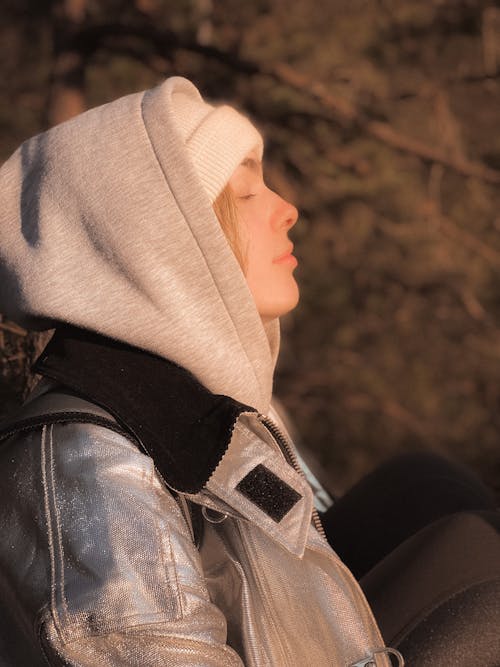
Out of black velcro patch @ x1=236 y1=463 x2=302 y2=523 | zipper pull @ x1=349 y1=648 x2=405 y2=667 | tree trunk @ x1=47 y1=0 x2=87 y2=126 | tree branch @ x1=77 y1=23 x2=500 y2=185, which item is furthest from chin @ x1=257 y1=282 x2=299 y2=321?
tree trunk @ x1=47 y1=0 x2=87 y2=126

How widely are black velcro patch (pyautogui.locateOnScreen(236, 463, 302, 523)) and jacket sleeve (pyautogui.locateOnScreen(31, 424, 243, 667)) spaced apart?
5.2 inches

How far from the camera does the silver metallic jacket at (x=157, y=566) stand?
4.06 feet

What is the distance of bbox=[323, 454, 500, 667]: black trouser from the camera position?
1574 mm

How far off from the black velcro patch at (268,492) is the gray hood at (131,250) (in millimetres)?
201

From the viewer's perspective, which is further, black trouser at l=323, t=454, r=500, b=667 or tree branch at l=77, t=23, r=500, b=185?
tree branch at l=77, t=23, r=500, b=185

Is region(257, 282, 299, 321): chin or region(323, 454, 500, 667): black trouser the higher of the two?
region(257, 282, 299, 321): chin

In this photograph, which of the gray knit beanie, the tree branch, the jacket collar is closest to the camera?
the jacket collar

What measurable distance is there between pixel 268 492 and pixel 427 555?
0.50 m

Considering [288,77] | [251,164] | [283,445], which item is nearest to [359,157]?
[288,77]

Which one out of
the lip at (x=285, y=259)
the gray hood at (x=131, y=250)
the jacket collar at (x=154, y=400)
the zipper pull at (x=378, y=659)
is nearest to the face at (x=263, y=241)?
the lip at (x=285, y=259)

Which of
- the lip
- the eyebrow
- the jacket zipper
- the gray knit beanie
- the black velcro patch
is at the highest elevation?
the gray knit beanie

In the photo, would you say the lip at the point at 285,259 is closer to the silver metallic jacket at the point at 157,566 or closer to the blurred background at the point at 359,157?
the silver metallic jacket at the point at 157,566

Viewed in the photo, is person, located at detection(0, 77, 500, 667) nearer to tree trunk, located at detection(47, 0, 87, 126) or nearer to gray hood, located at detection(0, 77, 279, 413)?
gray hood, located at detection(0, 77, 279, 413)

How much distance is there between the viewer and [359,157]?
519 cm
